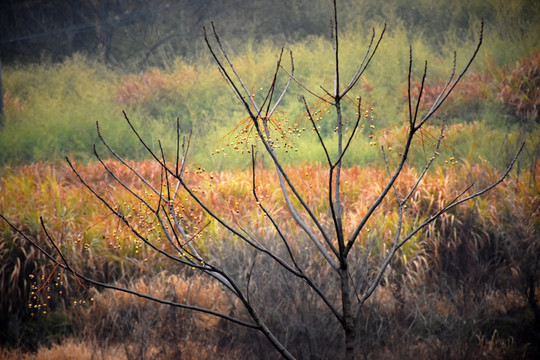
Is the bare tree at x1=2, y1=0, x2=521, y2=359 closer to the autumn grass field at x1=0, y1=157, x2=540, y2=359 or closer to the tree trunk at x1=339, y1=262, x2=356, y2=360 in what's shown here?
the tree trunk at x1=339, y1=262, x2=356, y2=360

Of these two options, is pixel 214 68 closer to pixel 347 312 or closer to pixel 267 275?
pixel 267 275

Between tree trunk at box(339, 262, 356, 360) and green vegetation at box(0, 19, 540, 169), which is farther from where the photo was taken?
green vegetation at box(0, 19, 540, 169)

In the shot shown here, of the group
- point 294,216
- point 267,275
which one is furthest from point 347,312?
point 267,275

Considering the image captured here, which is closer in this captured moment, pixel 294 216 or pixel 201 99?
pixel 294 216

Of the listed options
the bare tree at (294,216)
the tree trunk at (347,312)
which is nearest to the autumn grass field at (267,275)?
the bare tree at (294,216)

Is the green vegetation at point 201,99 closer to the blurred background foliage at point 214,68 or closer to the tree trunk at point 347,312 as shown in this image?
the blurred background foliage at point 214,68

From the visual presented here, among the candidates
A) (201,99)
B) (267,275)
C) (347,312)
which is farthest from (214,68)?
(347,312)

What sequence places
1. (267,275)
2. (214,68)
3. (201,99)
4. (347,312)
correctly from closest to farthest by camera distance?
(347,312) → (267,275) → (201,99) → (214,68)

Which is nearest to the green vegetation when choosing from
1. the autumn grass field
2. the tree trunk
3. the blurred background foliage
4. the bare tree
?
the blurred background foliage

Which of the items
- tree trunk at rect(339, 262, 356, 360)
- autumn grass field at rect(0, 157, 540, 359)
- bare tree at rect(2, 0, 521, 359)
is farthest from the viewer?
autumn grass field at rect(0, 157, 540, 359)

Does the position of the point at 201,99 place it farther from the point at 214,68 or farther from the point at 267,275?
the point at 267,275

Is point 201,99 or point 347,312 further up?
point 201,99

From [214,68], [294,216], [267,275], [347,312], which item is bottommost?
[267,275]

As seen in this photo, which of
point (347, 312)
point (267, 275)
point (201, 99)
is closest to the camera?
point (347, 312)
